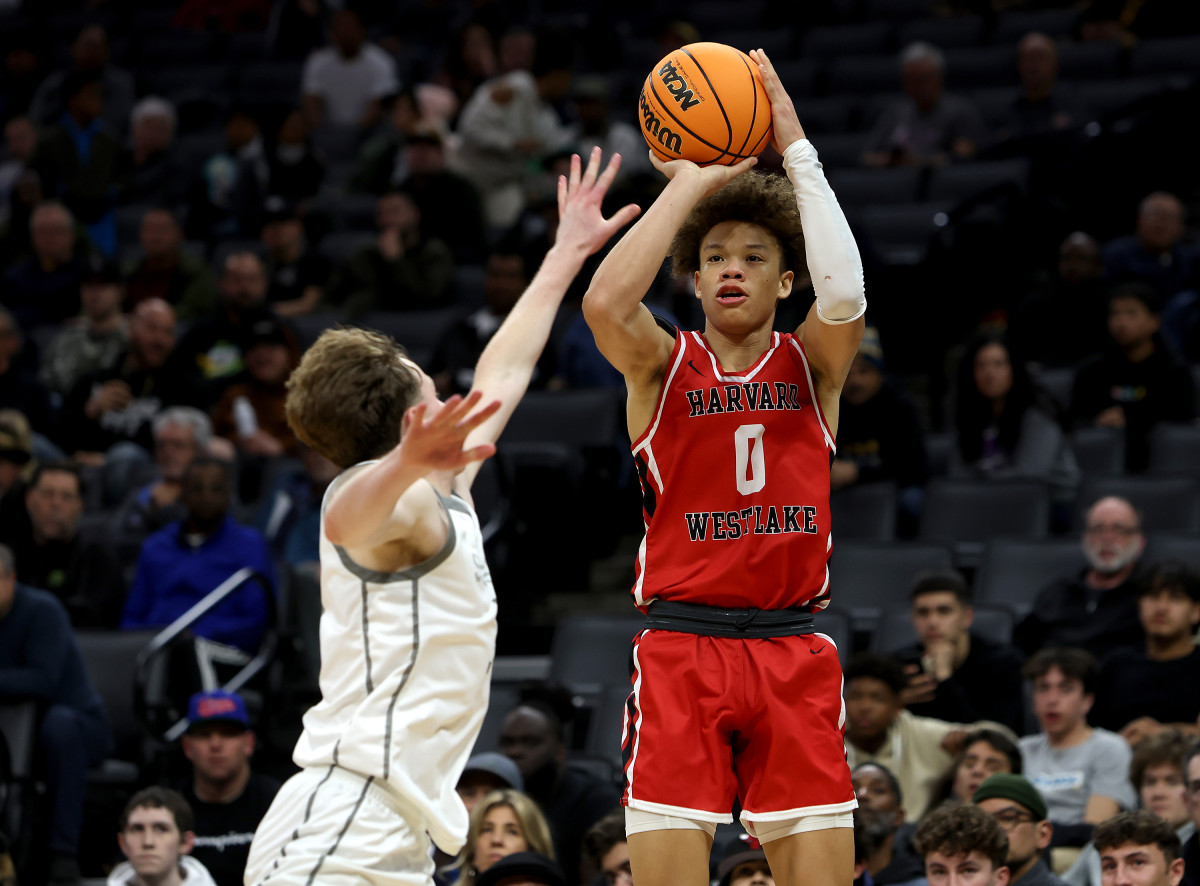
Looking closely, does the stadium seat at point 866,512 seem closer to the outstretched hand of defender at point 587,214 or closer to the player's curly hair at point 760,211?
the player's curly hair at point 760,211

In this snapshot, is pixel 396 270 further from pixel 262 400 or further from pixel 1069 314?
pixel 1069 314

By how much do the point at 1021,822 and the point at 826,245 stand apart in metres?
2.91

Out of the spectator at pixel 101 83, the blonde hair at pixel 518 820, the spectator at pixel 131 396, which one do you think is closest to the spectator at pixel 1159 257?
the blonde hair at pixel 518 820

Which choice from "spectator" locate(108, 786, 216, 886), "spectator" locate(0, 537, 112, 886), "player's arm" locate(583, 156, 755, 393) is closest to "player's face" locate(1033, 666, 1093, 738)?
"spectator" locate(108, 786, 216, 886)

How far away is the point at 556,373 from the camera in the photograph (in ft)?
32.6

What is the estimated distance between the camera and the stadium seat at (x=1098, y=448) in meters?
9.03

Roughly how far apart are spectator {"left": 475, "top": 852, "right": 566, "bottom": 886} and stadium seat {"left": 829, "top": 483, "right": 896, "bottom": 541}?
3.52 m

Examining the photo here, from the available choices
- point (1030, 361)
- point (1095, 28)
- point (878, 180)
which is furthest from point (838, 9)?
point (1030, 361)

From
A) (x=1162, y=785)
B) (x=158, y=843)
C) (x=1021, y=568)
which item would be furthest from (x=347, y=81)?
(x=1162, y=785)

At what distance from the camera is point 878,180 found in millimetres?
11539

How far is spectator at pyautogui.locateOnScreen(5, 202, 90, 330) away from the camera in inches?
465

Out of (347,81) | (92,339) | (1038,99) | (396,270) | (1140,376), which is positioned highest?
(347,81)

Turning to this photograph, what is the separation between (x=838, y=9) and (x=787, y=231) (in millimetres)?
10525

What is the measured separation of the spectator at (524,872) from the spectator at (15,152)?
31.5ft
